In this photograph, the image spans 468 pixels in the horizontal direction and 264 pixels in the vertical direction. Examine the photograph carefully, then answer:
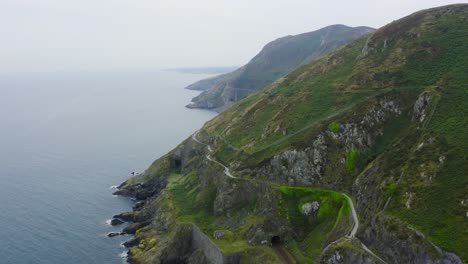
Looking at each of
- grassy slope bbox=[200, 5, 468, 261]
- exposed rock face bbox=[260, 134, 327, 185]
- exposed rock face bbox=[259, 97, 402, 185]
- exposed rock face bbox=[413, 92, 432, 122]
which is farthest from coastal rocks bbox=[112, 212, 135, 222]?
exposed rock face bbox=[413, 92, 432, 122]

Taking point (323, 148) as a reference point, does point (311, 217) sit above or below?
below

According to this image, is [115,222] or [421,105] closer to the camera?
[421,105]

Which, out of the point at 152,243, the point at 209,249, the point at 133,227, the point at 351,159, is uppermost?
the point at 351,159

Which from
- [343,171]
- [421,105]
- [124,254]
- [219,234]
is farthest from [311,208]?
[124,254]

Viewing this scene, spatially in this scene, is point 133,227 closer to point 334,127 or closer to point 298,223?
point 298,223

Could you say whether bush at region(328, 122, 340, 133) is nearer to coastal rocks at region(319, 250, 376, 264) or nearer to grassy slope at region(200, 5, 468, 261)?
grassy slope at region(200, 5, 468, 261)

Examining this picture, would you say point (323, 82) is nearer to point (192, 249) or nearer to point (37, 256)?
point (192, 249)

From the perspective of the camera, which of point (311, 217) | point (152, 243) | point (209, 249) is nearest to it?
point (311, 217)
